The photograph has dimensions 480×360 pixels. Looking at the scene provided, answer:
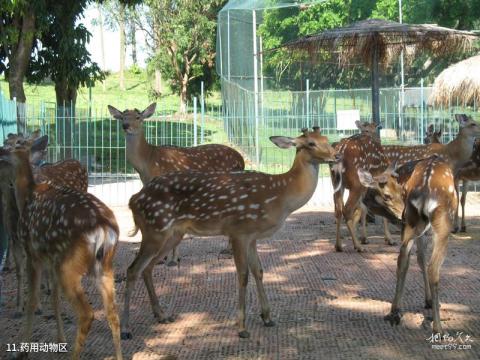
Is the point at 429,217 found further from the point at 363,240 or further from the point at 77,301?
the point at 363,240

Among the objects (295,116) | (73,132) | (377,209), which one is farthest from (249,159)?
(377,209)

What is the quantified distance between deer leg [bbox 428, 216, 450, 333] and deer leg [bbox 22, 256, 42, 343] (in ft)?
10.5

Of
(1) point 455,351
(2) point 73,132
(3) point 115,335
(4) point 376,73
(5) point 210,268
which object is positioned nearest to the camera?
(3) point 115,335

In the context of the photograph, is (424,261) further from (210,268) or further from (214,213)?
(210,268)

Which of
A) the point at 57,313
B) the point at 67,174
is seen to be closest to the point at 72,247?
the point at 57,313

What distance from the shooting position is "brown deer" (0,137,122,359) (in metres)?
5.48

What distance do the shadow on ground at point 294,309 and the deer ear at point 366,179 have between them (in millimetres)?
1162

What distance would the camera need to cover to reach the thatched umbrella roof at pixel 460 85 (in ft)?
60.0

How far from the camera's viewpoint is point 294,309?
7371mm

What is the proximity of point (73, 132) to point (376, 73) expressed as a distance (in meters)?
7.55

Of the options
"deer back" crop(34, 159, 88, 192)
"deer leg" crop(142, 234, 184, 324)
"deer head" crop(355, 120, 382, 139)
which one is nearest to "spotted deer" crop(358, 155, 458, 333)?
"deer leg" crop(142, 234, 184, 324)

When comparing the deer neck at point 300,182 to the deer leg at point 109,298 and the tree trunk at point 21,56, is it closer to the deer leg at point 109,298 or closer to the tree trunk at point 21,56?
the deer leg at point 109,298

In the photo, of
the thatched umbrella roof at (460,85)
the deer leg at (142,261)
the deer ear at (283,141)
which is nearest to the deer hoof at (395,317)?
the deer ear at (283,141)

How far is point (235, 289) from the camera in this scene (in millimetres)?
8250
